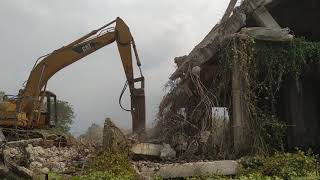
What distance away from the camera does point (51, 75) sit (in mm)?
18094

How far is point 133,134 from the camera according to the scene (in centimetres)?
1555

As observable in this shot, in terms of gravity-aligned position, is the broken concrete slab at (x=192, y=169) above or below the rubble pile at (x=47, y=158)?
below

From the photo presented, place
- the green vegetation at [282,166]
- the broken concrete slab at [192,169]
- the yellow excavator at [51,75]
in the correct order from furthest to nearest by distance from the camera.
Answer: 1. the yellow excavator at [51,75]
2. the broken concrete slab at [192,169]
3. the green vegetation at [282,166]

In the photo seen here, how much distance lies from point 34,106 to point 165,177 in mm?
6606

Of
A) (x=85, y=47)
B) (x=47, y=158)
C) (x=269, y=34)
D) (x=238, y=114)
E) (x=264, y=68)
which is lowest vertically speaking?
(x=47, y=158)

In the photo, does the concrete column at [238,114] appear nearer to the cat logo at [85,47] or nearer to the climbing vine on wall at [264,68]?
the climbing vine on wall at [264,68]

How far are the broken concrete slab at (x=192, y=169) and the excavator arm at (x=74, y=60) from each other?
17.1 feet

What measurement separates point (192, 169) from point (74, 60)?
7.24 meters

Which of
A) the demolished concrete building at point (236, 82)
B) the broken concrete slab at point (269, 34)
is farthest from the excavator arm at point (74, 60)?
the broken concrete slab at point (269, 34)

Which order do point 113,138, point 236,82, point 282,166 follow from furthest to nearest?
point 236,82 < point 113,138 < point 282,166

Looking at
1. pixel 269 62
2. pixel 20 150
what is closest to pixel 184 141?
pixel 269 62

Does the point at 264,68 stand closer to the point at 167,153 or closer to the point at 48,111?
the point at 167,153

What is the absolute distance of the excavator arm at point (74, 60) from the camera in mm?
17547

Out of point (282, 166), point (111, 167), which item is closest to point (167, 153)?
point (111, 167)
